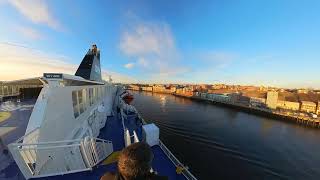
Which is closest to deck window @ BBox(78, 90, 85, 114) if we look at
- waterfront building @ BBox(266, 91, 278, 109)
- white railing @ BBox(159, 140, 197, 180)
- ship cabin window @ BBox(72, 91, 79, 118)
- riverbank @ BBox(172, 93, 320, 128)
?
ship cabin window @ BBox(72, 91, 79, 118)

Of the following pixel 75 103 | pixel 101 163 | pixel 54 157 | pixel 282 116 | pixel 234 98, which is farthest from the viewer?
pixel 234 98

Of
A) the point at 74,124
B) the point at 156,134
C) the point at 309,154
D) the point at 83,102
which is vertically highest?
the point at 83,102

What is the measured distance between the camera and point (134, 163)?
4.50ft

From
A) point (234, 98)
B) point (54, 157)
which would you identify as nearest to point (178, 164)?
point (54, 157)

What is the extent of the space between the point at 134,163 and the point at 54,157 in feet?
15.3

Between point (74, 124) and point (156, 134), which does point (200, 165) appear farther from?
point (74, 124)

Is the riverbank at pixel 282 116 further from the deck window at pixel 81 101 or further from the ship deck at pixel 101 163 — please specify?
the deck window at pixel 81 101

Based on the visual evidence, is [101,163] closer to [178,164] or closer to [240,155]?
[178,164]

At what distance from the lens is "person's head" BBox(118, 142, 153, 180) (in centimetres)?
137

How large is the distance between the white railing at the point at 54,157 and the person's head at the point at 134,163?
131 inches

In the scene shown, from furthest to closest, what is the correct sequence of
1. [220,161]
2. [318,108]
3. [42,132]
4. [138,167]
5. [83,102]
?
1. [318,108]
2. [220,161]
3. [83,102]
4. [42,132]
5. [138,167]

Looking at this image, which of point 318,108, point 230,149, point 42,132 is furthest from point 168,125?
point 318,108

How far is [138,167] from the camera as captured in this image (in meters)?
1.38

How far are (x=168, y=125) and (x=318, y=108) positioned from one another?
57.4 metres
